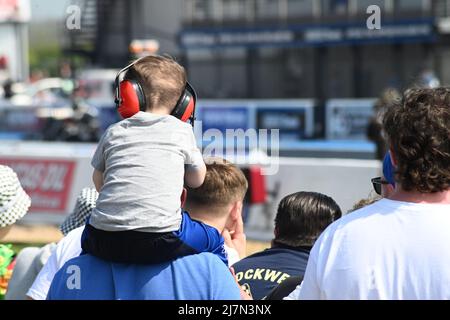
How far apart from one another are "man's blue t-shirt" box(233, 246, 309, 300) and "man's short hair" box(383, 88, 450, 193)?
1.04 meters

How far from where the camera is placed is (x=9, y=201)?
10.3 ft

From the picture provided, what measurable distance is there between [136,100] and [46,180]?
9789 mm

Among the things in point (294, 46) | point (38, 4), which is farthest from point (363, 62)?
point (38, 4)

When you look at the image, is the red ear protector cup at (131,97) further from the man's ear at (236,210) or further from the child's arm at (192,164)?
the man's ear at (236,210)

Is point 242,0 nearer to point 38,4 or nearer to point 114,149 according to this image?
point 38,4

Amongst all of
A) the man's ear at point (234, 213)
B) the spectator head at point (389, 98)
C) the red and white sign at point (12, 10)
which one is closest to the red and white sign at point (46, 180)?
the spectator head at point (389, 98)

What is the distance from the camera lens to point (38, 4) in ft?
18.5

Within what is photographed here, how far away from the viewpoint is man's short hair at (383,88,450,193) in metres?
2.26

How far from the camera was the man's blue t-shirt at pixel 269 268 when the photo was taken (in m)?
3.25

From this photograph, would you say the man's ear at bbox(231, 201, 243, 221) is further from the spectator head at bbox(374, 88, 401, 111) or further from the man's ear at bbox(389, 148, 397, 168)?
the man's ear at bbox(389, 148, 397, 168)

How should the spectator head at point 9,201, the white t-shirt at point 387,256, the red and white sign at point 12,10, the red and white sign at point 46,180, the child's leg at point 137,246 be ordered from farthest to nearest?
the red and white sign at point 12,10 → the red and white sign at point 46,180 → the spectator head at point 9,201 → the child's leg at point 137,246 → the white t-shirt at point 387,256

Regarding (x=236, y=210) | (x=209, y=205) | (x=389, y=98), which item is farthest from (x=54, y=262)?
(x=389, y=98)

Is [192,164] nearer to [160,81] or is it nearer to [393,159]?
[160,81]

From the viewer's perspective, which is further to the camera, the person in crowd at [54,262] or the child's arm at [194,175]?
the person in crowd at [54,262]
